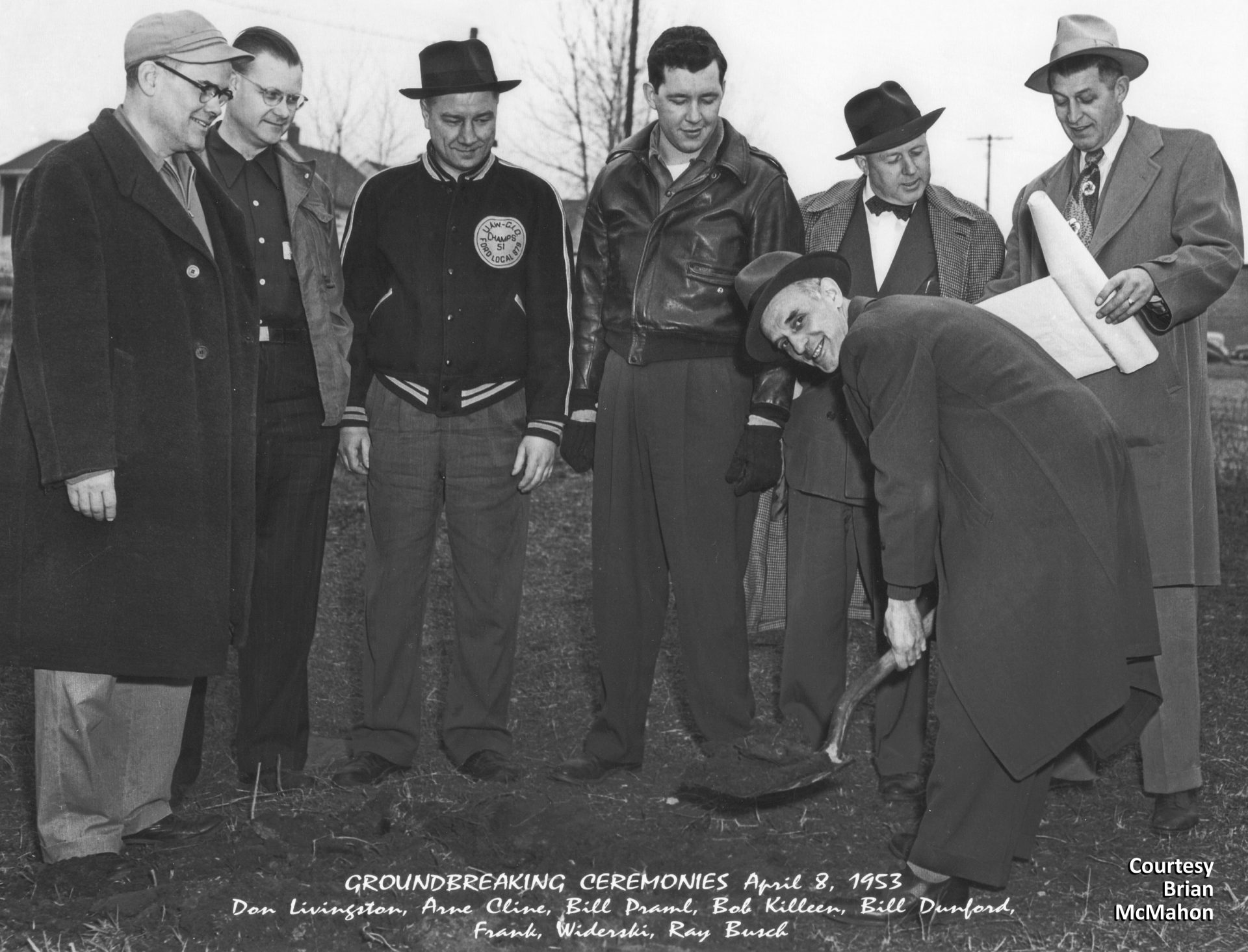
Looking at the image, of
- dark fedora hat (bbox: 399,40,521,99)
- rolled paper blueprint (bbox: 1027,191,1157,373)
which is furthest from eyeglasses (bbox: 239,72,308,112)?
rolled paper blueprint (bbox: 1027,191,1157,373)

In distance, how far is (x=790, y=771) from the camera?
3.81 metres

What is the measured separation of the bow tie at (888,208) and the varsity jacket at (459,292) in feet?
3.40

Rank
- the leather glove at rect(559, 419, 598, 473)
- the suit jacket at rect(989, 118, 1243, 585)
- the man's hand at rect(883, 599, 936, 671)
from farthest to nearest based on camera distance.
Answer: the leather glove at rect(559, 419, 598, 473), the suit jacket at rect(989, 118, 1243, 585), the man's hand at rect(883, 599, 936, 671)

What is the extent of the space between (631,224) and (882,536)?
161 centimetres

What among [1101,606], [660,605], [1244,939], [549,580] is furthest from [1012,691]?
[549,580]

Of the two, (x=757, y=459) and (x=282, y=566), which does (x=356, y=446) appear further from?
(x=757, y=459)

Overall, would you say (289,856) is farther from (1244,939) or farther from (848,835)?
(1244,939)

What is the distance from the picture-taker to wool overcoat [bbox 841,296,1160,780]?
332 cm

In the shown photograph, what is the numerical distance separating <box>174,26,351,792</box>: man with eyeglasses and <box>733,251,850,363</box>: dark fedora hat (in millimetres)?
1351

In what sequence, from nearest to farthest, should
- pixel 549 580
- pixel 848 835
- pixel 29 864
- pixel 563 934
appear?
pixel 563 934 → pixel 29 864 → pixel 848 835 → pixel 549 580

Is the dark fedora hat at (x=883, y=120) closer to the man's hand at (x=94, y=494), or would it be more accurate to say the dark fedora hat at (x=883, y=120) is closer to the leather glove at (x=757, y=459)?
the leather glove at (x=757, y=459)

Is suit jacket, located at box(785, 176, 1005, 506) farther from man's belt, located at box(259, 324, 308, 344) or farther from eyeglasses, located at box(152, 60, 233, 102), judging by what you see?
eyeglasses, located at box(152, 60, 233, 102)

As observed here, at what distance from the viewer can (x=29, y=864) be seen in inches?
147

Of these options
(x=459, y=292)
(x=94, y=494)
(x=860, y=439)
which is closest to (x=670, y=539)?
(x=860, y=439)
